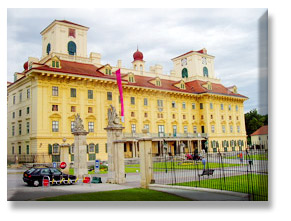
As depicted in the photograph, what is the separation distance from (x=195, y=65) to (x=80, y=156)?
10467mm

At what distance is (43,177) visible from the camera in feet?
45.4

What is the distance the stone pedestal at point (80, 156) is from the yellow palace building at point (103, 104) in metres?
7.92

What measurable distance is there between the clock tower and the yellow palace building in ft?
0.54

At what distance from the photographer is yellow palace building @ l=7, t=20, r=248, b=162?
2612 cm

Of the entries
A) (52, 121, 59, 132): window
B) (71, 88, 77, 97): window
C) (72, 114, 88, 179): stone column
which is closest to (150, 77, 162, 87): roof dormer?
(71, 88, 77, 97): window

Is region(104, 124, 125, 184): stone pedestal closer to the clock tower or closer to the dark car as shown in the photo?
the dark car

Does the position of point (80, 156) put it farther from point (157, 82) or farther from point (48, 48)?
point (157, 82)

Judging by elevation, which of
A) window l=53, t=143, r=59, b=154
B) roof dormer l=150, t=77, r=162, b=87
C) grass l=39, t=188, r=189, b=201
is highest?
roof dormer l=150, t=77, r=162, b=87

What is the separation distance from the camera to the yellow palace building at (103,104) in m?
26.1

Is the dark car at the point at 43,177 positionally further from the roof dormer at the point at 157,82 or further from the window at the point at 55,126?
the roof dormer at the point at 157,82

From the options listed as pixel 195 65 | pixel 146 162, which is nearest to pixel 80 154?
pixel 146 162

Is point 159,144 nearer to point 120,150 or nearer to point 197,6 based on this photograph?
point 120,150
